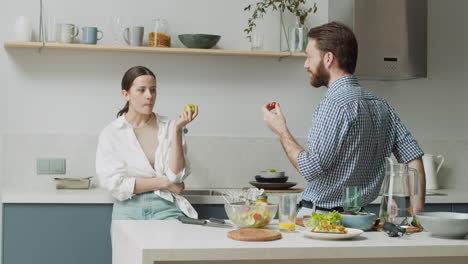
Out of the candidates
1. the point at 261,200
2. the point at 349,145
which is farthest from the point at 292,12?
the point at 261,200

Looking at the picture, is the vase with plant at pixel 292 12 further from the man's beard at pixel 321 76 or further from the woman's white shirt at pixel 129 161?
the man's beard at pixel 321 76

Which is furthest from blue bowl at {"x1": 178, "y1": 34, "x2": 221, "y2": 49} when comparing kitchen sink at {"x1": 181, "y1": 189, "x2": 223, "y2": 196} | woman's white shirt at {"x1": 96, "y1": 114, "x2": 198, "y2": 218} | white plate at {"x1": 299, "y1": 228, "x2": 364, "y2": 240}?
white plate at {"x1": 299, "y1": 228, "x2": 364, "y2": 240}

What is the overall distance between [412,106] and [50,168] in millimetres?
2361

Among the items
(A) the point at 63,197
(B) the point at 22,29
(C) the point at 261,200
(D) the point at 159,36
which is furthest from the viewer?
(D) the point at 159,36

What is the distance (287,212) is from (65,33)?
2.20 metres

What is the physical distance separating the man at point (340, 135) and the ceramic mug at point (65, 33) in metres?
1.68

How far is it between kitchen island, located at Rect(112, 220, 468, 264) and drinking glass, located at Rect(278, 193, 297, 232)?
0.05m

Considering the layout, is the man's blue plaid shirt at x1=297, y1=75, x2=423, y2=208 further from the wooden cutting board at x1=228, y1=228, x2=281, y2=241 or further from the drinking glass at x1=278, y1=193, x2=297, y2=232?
the wooden cutting board at x1=228, y1=228, x2=281, y2=241

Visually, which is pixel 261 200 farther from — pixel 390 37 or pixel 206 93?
pixel 390 37

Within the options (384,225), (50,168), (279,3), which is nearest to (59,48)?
(50,168)

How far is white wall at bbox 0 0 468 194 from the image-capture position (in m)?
4.23

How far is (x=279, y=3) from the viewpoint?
14.8 feet

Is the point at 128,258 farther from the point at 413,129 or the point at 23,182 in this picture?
the point at 413,129

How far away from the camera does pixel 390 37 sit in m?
4.29
